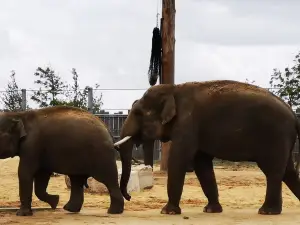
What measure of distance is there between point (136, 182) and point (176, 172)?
4004mm

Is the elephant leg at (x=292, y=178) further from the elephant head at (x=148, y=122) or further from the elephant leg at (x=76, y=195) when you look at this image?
the elephant leg at (x=76, y=195)

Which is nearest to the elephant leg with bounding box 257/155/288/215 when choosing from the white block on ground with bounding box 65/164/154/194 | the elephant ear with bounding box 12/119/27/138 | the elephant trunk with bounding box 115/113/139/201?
the elephant trunk with bounding box 115/113/139/201

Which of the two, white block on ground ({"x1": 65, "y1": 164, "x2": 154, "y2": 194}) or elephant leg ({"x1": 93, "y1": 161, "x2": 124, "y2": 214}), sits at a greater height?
elephant leg ({"x1": 93, "y1": 161, "x2": 124, "y2": 214})

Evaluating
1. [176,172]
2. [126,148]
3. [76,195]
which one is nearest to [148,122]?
[126,148]

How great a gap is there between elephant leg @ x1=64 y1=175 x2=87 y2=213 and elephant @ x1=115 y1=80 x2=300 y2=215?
0.64 metres

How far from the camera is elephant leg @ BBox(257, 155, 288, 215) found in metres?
10.5

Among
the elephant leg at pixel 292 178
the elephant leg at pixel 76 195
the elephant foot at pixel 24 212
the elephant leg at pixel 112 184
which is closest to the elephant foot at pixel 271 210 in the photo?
the elephant leg at pixel 292 178

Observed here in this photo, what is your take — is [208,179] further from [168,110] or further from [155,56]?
[155,56]

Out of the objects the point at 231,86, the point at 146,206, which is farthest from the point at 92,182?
the point at 231,86

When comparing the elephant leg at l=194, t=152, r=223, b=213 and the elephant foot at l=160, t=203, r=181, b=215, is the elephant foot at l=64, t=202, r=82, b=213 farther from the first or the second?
the elephant leg at l=194, t=152, r=223, b=213

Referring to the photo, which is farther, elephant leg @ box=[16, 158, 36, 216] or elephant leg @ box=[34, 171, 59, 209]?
elephant leg @ box=[34, 171, 59, 209]

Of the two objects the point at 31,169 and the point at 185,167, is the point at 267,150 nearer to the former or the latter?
the point at 185,167

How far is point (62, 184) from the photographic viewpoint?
1605 centimetres

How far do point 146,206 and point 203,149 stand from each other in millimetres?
2113
